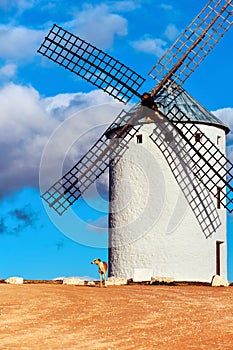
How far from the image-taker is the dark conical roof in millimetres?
24650

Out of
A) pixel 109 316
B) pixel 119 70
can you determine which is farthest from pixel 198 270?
pixel 109 316

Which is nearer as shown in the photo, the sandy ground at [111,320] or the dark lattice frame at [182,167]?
the sandy ground at [111,320]

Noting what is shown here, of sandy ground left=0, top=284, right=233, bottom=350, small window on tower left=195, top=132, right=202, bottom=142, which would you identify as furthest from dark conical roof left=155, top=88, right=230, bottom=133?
sandy ground left=0, top=284, right=233, bottom=350

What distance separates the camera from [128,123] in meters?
24.4

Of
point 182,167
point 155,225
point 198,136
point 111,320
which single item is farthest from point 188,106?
point 111,320

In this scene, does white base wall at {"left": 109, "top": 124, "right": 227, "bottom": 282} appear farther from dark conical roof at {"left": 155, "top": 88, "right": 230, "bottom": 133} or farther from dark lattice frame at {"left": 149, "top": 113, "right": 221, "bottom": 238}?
dark conical roof at {"left": 155, "top": 88, "right": 230, "bottom": 133}

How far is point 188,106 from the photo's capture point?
25.3 metres

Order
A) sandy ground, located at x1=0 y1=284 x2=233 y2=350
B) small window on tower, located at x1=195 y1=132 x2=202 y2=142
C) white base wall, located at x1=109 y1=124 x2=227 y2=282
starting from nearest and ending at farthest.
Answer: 1. sandy ground, located at x1=0 y1=284 x2=233 y2=350
2. white base wall, located at x1=109 y1=124 x2=227 y2=282
3. small window on tower, located at x1=195 y1=132 x2=202 y2=142

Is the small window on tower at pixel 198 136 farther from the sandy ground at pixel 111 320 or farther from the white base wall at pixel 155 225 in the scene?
the sandy ground at pixel 111 320

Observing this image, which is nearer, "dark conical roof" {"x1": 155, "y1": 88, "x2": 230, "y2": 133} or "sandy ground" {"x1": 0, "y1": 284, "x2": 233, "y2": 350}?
"sandy ground" {"x1": 0, "y1": 284, "x2": 233, "y2": 350}

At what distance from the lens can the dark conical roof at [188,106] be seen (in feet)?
80.9

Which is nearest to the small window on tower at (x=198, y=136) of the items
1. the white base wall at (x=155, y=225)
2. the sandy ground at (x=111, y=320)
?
the white base wall at (x=155, y=225)

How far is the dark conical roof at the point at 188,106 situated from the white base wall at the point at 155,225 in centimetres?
34

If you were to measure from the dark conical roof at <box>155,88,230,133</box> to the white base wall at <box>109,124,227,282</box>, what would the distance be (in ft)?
1.12
